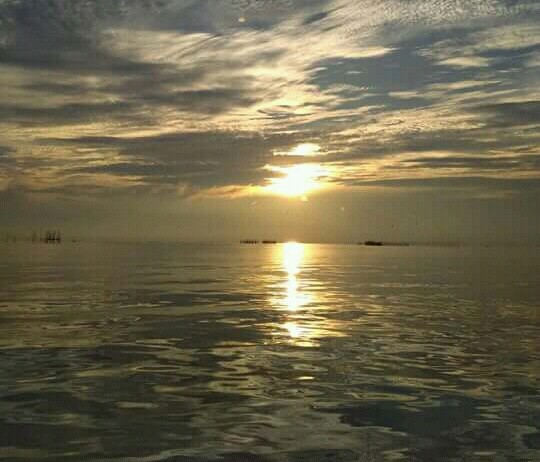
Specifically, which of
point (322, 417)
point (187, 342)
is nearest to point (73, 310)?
point (187, 342)

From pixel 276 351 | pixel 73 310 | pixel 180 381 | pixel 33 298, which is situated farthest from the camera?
pixel 33 298

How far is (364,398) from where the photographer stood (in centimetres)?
1337

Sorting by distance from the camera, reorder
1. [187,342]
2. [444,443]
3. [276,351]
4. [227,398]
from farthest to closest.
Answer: [187,342] < [276,351] < [227,398] < [444,443]

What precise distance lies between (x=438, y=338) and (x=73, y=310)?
16.4 metres

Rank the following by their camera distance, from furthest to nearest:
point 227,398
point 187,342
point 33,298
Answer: point 33,298 → point 187,342 → point 227,398

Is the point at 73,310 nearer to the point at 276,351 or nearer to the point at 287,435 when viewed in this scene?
the point at 276,351

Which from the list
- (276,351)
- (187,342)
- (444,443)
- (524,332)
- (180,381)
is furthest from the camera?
(524,332)

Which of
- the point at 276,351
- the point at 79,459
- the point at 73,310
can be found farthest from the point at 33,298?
the point at 79,459

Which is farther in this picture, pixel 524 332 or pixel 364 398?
pixel 524 332

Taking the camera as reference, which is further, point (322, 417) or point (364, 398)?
point (364, 398)

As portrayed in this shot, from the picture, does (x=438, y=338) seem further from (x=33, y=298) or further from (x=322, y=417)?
(x=33, y=298)

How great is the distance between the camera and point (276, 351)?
19.0 m

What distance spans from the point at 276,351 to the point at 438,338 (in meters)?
6.16

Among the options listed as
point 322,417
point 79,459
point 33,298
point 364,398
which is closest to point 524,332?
point 364,398
